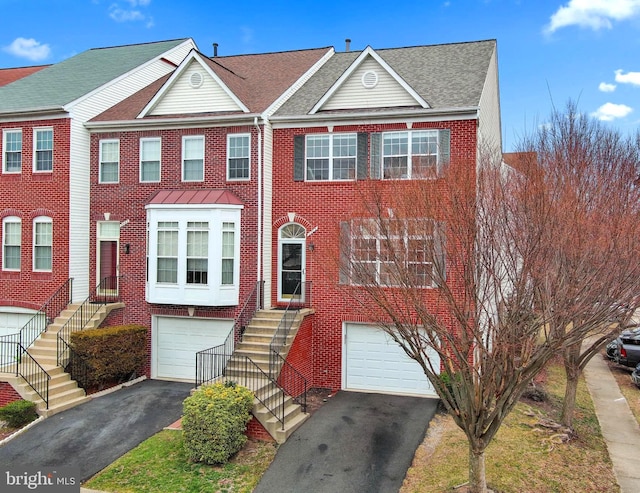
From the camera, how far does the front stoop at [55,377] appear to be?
44.1 feet

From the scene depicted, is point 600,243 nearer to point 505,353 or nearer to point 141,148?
point 505,353

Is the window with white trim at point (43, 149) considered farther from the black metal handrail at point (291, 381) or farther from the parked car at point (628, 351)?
the parked car at point (628, 351)

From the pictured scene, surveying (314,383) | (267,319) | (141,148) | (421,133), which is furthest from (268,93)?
(314,383)

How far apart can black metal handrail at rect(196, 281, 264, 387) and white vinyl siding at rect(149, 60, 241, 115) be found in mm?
5761

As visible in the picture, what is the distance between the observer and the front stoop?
44.1 ft

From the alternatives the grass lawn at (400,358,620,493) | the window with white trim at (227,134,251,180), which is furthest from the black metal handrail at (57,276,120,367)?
the grass lawn at (400,358,620,493)

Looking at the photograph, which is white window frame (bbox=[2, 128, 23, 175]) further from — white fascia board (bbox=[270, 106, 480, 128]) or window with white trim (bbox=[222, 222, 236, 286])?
white fascia board (bbox=[270, 106, 480, 128])

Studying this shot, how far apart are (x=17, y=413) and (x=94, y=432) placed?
1.98m

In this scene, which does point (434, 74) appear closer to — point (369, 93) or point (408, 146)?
point (369, 93)

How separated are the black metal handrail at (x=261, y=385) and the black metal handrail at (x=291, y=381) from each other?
1.50 feet

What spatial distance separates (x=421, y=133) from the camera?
50.6ft

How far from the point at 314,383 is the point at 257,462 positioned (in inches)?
212

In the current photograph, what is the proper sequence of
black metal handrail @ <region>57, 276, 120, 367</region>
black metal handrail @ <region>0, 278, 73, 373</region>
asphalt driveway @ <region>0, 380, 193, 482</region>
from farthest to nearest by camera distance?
black metal handrail @ <region>0, 278, 73, 373</region> → black metal handrail @ <region>57, 276, 120, 367</region> → asphalt driveway @ <region>0, 380, 193, 482</region>

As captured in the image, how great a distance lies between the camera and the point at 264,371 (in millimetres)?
13633
